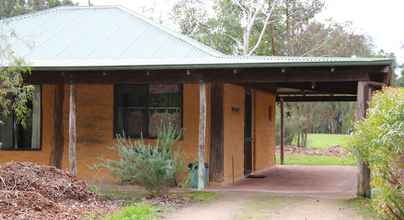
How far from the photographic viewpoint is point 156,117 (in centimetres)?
1209

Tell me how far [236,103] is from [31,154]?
186 inches

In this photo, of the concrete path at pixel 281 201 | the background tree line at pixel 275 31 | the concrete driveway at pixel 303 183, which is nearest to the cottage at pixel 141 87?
the concrete driveway at pixel 303 183

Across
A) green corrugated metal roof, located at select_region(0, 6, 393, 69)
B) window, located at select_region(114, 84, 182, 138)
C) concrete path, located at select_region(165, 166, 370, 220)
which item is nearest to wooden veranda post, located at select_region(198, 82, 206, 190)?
concrete path, located at select_region(165, 166, 370, 220)

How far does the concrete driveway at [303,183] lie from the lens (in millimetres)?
11039

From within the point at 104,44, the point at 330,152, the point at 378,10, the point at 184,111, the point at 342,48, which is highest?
the point at 378,10

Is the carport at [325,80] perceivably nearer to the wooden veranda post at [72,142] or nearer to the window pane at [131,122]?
the window pane at [131,122]

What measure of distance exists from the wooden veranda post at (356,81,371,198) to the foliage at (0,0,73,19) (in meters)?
24.5

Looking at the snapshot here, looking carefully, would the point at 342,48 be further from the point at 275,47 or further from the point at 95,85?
the point at 95,85

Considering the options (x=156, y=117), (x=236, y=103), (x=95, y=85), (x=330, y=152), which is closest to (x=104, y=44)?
(x=95, y=85)

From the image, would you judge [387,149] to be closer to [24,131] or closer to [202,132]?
[202,132]

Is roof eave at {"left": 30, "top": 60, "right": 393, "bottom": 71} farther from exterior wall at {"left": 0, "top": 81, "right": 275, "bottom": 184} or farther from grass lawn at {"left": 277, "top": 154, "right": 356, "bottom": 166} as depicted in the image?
grass lawn at {"left": 277, "top": 154, "right": 356, "bottom": 166}

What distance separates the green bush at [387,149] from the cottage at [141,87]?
3309 millimetres

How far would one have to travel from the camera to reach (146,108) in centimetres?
1214

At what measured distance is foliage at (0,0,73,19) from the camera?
30766 millimetres
